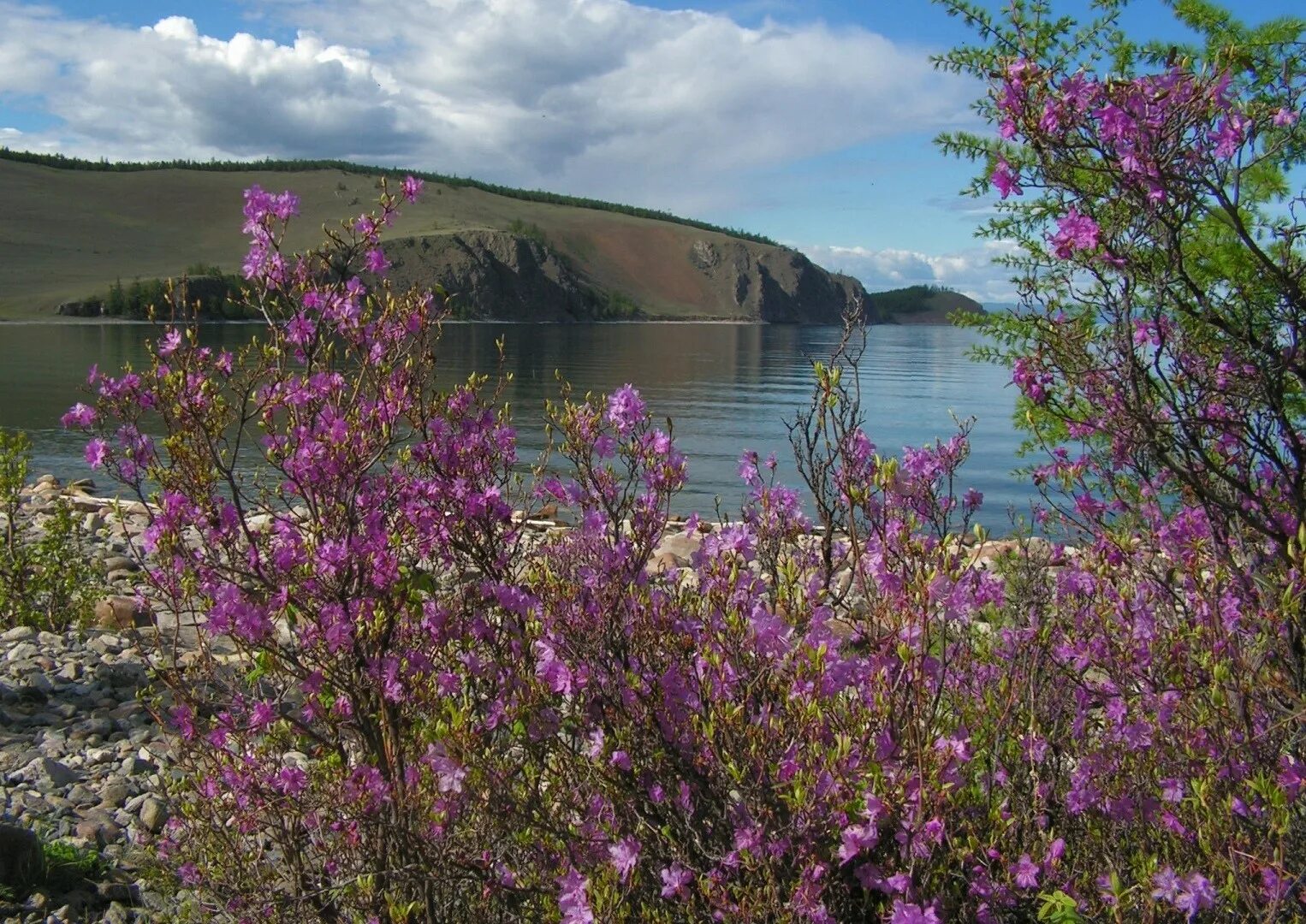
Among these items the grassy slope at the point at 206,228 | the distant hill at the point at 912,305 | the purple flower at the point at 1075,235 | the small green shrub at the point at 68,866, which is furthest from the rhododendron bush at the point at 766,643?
the distant hill at the point at 912,305

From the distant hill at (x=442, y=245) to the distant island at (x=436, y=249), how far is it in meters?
0.29

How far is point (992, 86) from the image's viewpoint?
3.67m

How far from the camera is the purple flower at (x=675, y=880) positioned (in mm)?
2639

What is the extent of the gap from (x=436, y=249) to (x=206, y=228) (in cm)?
3739

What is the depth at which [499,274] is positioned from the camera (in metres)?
114

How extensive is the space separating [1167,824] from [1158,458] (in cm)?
116

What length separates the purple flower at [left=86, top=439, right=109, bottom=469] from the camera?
11.9 feet

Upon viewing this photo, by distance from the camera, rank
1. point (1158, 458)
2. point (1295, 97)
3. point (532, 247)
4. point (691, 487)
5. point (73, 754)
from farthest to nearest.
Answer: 1. point (532, 247)
2. point (691, 487)
3. point (73, 754)
4. point (1295, 97)
5. point (1158, 458)

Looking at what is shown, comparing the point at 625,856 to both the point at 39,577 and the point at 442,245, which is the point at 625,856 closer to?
the point at 39,577

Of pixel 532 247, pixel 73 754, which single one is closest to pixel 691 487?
pixel 73 754

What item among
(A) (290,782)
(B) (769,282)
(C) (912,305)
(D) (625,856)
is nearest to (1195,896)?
(D) (625,856)

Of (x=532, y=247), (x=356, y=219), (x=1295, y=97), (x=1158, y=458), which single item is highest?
(x=532, y=247)

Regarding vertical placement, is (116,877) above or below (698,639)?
below

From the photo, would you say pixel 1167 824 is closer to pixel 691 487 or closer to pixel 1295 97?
pixel 1295 97
